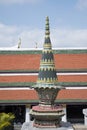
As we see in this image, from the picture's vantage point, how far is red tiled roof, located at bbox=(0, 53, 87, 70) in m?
30.5

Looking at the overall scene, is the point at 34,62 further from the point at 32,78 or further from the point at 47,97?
the point at 47,97

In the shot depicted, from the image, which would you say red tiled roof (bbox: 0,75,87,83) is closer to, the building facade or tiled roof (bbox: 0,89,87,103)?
the building facade

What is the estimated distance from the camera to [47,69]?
12.4 meters

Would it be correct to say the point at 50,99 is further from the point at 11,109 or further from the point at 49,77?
the point at 11,109

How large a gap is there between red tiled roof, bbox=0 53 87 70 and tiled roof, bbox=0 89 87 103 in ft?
7.78

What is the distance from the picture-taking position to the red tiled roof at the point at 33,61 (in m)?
30.5

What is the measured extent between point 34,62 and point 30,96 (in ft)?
11.9

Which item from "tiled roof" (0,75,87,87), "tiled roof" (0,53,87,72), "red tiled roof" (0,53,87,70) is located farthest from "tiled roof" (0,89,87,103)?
"red tiled roof" (0,53,87,70)

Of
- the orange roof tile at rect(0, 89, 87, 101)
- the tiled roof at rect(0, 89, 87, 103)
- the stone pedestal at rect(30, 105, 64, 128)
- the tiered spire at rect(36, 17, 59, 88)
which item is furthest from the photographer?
the orange roof tile at rect(0, 89, 87, 101)

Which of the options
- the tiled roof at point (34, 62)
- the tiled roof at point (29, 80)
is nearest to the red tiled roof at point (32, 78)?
the tiled roof at point (29, 80)

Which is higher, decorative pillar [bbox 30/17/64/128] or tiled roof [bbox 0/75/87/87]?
tiled roof [bbox 0/75/87/87]

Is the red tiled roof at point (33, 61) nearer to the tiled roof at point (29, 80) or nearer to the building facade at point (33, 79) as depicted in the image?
the building facade at point (33, 79)

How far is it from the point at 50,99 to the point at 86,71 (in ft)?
60.0

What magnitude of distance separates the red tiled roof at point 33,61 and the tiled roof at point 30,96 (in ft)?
7.78
